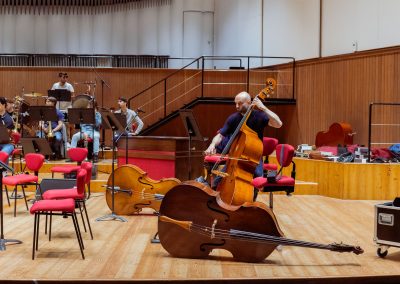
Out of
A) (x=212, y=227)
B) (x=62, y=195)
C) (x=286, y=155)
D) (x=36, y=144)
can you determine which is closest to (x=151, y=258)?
(x=212, y=227)

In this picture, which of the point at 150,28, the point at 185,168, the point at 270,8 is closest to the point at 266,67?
the point at 270,8

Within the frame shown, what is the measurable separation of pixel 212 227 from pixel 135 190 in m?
2.39

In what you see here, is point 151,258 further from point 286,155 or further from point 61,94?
point 61,94

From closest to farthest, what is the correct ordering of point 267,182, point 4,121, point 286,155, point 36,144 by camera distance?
1. point 267,182
2. point 286,155
3. point 36,144
4. point 4,121

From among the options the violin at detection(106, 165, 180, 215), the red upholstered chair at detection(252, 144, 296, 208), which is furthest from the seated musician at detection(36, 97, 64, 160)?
the red upholstered chair at detection(252, 144, 296, 208)

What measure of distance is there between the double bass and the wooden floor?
14 centimetres

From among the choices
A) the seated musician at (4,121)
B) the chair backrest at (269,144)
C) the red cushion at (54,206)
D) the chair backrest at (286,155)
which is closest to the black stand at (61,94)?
the seated musician at (4,121)

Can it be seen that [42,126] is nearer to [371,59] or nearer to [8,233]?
[8,233]

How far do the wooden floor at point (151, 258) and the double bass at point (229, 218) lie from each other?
14cm

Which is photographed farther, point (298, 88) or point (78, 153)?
point (298, 88)

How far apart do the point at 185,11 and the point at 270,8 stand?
Result: 353cm

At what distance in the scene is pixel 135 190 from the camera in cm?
738

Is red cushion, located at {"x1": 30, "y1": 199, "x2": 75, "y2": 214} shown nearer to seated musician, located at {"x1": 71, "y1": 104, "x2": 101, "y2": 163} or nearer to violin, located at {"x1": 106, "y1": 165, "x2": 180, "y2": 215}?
violin, located at {"x1": 106, "y1": 165, "x2": 180, "y2": 215}

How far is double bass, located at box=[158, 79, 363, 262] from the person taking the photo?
5.15 metres
